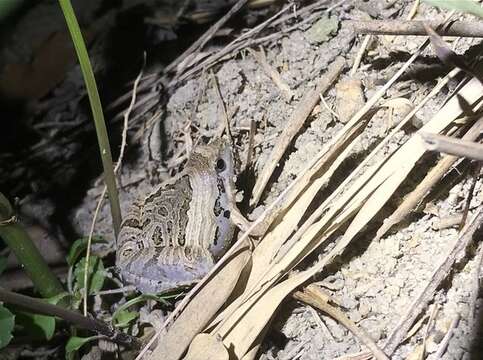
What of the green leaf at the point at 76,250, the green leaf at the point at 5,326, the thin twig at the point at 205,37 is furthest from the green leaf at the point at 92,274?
the thin twig at the point at 205,37

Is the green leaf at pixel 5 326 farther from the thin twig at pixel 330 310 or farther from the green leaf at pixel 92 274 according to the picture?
the thin twig at pixel 330 310

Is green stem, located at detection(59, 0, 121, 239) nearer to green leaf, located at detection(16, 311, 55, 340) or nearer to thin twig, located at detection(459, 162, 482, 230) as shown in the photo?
Result: green leaf, located at detection(16, 311, 55, 340)

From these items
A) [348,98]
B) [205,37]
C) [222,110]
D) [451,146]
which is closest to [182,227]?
[222,110]

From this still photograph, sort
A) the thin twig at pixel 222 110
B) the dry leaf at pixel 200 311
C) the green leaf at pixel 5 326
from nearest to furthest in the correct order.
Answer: the green leaf at pixel 5 326, the dry leaf at pixel 200 311, the thin twig at pixel 222 110

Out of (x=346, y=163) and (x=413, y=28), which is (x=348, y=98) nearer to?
(x=346, y=163)

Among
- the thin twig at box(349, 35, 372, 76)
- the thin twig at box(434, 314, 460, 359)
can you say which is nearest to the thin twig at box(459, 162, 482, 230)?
the thin twig at box(434, 314, 460, 359)
